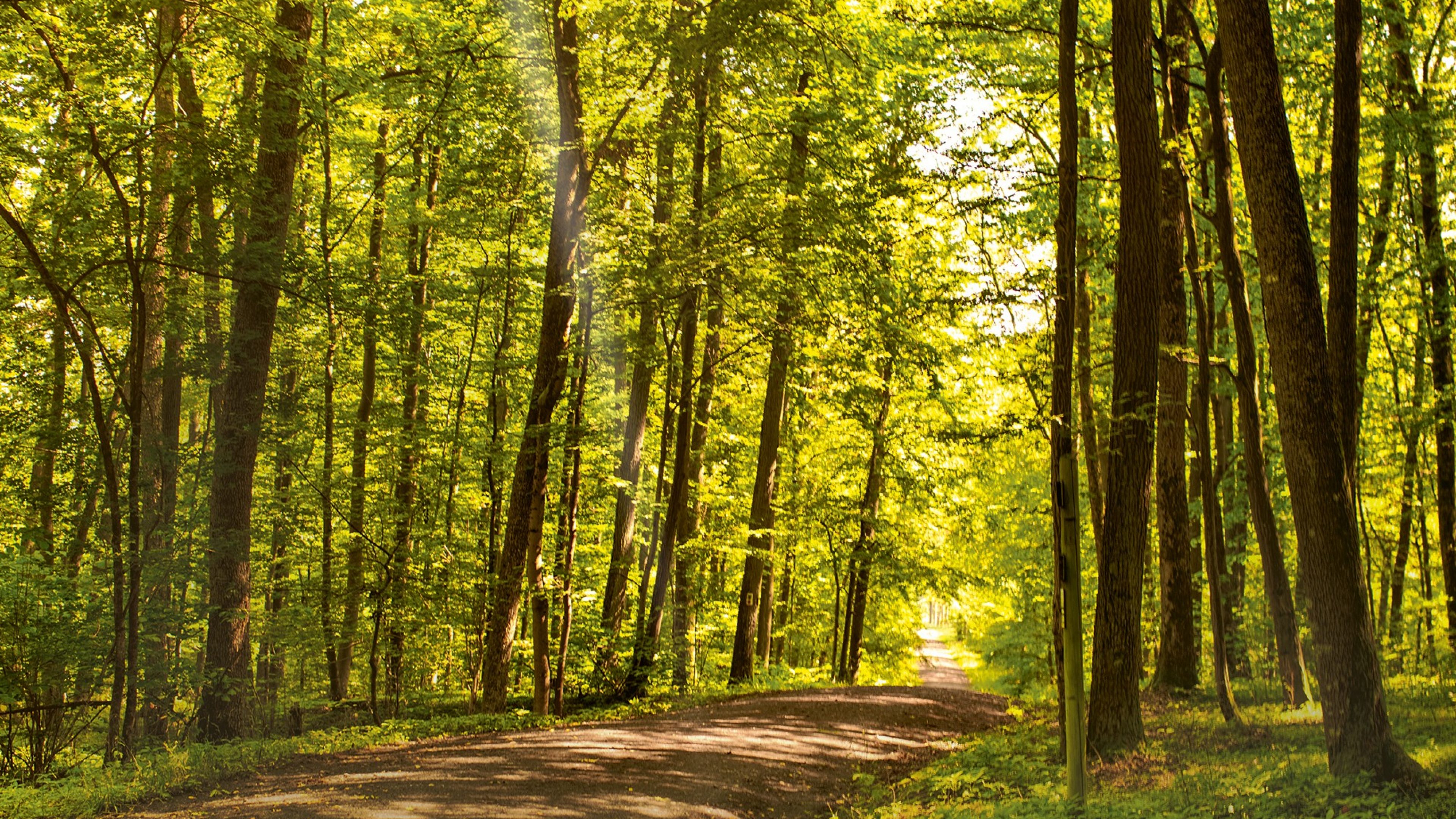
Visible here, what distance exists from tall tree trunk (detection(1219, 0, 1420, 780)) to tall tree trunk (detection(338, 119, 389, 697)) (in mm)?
9998

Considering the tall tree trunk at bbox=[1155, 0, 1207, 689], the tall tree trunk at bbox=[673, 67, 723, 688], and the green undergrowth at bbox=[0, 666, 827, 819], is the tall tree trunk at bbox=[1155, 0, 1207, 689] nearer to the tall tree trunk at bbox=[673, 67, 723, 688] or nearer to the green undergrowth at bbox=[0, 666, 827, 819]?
the tall tree trunk at bbox=[673, 67, 723, 688]

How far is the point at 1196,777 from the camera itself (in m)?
7.03

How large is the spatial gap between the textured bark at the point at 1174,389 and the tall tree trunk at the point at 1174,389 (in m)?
0.01

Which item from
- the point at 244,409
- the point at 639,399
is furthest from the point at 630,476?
the point at 244,409

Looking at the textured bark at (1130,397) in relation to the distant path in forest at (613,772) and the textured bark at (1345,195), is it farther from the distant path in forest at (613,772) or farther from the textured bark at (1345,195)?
the distant path in forest at (613,772)

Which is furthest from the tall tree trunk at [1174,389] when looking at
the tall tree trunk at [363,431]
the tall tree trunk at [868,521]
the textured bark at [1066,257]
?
the tall tree trunk at [363,431]

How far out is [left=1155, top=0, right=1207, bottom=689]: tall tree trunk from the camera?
1050cm

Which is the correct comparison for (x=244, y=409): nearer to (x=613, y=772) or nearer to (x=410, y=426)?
(x=410, y=426)

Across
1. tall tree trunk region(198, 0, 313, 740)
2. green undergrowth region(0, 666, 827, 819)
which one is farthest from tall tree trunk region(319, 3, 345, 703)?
green undergrowth region(0, 666, 827, 819)

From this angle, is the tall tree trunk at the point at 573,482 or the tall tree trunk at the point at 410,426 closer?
the tall tree trunk at the point at 410,426

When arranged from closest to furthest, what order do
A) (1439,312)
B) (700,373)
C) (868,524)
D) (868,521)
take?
(1439,312) → (700,373) → (868,521) → (868,524)

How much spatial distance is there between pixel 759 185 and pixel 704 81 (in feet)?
6.12

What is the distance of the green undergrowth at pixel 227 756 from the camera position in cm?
672

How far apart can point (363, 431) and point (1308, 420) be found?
15.3 meters
